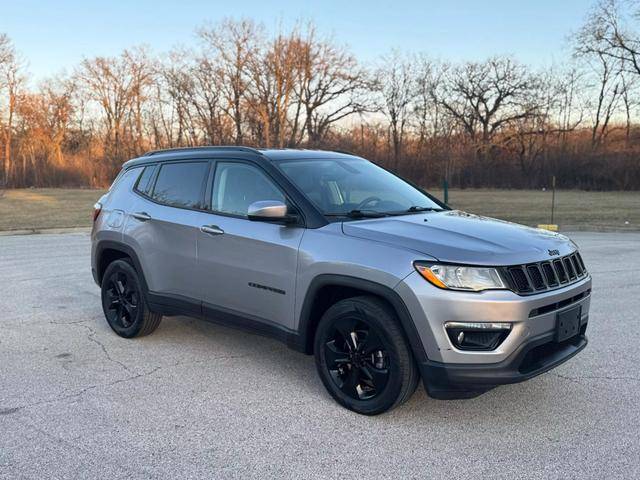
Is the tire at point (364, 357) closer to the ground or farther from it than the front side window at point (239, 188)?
closer to the ground

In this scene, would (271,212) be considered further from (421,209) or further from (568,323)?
(568,323)

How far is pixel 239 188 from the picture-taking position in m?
4.75

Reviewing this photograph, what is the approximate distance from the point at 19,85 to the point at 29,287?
44.1 m

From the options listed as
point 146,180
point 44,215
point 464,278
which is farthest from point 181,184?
point 44,215

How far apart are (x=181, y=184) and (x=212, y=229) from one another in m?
0.81

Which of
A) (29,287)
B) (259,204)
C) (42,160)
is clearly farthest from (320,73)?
(259,204)

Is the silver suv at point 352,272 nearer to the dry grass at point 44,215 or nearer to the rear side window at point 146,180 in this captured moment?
the rear side window at point 146,180

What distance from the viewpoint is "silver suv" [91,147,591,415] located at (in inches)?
135

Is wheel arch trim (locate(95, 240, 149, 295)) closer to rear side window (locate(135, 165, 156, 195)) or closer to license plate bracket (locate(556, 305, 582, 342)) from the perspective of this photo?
rear side window (locate(135, 165, 156, 195))

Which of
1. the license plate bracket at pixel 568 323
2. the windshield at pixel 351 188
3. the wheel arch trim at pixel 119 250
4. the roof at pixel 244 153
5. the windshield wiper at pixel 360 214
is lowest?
the license plate bracket at pixel 568 323

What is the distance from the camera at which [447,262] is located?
3.44 meters

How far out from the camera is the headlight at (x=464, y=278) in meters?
3.42

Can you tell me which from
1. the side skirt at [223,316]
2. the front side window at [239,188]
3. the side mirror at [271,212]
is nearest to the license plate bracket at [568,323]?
the side skirt at [223,316]

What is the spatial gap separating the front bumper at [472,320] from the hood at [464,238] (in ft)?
0.69
